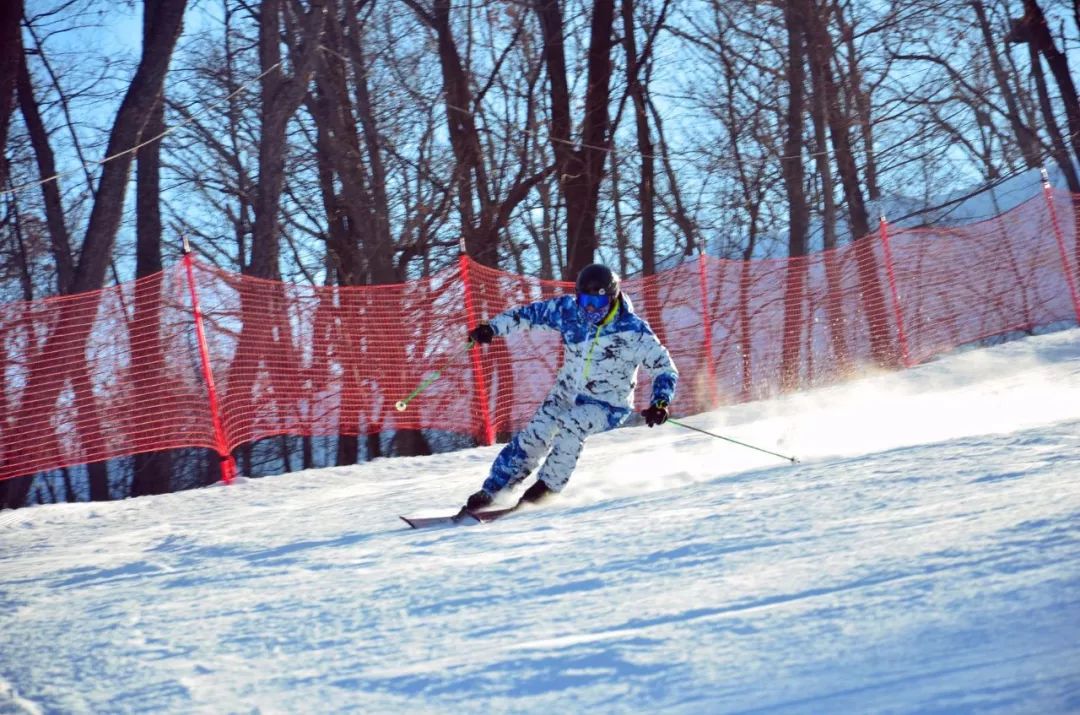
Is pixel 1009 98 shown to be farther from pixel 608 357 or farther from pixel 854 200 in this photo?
pixel 608 357

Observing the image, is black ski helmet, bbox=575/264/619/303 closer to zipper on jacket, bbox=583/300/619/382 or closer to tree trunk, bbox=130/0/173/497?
zipper on jacket, bbox=583/300/619/382

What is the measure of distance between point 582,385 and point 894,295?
7.37m

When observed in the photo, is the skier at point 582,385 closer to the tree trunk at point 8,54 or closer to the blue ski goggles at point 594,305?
the blue ski goggles at point 594,305

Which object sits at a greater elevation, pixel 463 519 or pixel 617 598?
pixel 463 519

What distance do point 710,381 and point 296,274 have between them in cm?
1145

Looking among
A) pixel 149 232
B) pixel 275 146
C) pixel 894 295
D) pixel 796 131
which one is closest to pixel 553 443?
pixel 894 295

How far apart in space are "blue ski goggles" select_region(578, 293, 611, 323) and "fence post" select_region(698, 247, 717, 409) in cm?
572

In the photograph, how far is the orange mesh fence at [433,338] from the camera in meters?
8.63

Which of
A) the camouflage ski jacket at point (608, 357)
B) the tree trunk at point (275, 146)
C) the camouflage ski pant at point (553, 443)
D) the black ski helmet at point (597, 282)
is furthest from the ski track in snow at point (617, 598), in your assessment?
the tree trunk at point (275, 146)

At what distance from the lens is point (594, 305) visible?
5488 millimetres

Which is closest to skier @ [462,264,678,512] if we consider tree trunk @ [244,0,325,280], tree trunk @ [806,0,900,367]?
tree trunk @ [244,0,325,280]

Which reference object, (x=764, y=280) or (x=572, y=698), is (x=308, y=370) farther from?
(x=572, y=698)

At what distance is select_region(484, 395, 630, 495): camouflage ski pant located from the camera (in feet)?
18.2

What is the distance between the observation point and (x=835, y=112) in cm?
1853
